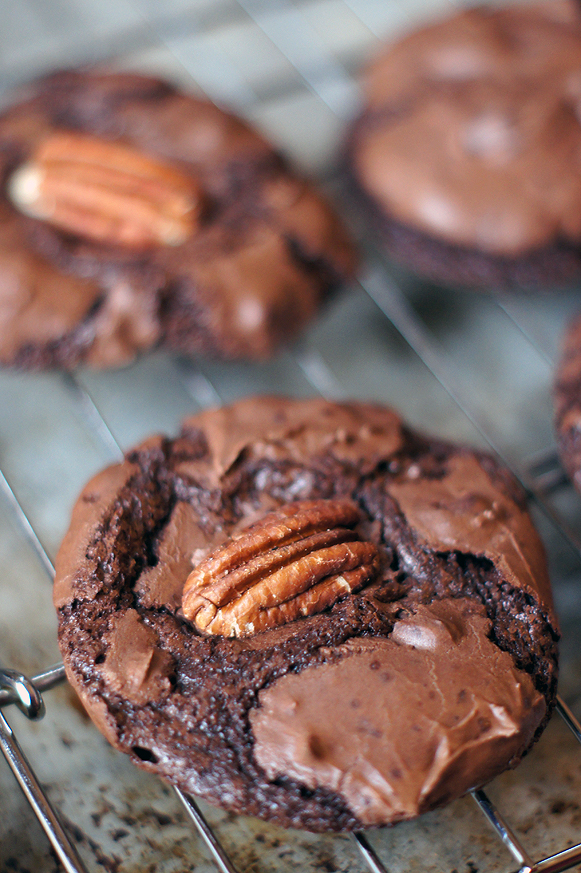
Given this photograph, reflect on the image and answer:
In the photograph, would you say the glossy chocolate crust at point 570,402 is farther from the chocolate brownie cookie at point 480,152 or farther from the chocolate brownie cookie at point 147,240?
the chocolate brownie cookie at point 147,240

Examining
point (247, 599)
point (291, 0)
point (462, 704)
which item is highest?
point (291, 0)

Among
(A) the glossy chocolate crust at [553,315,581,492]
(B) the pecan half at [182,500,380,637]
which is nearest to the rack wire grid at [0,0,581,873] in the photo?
(A) the glossy chocolate crust at [553,315,581,492]

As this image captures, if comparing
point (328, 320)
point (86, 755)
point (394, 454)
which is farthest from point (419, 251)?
point (86, 755)

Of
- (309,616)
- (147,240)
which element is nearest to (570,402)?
(309,616)

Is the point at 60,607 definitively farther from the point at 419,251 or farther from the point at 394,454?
the point at 419,251

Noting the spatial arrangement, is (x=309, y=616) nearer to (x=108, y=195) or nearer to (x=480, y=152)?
(x=108, y=195)

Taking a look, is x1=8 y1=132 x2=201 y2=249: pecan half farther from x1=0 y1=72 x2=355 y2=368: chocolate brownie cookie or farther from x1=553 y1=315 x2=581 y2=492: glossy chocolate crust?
x1=553 y1=315 x2=581 y2=492: glossy chocolate crust
